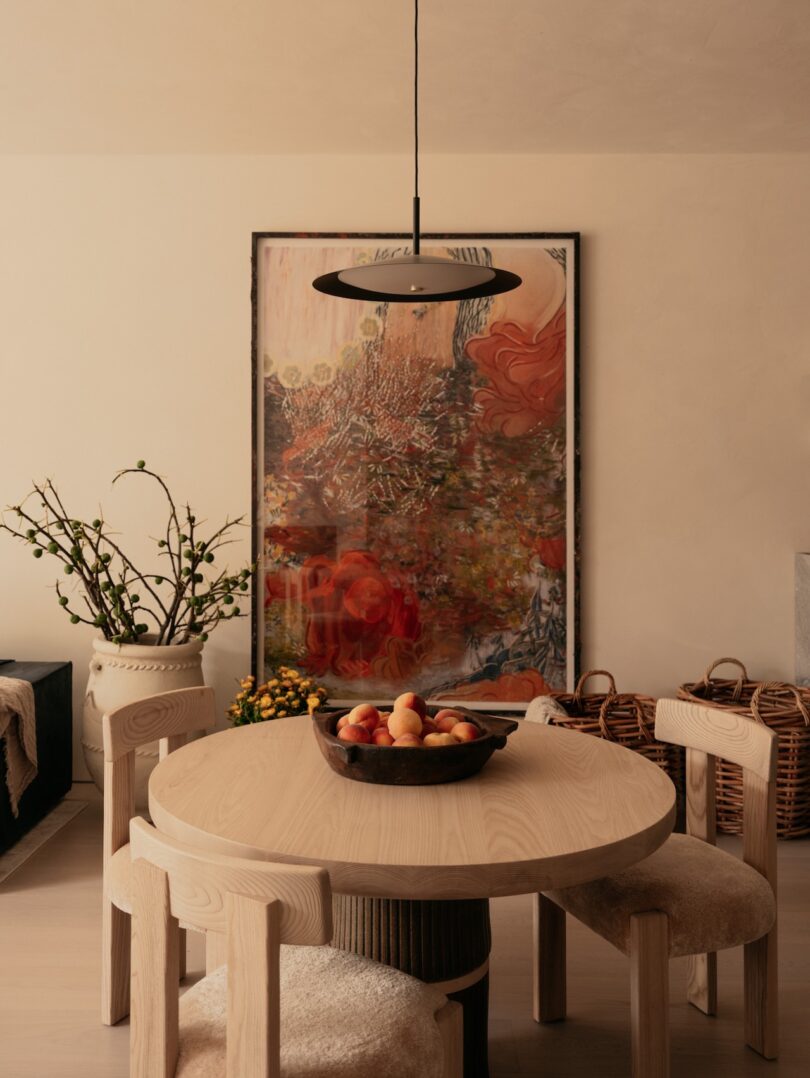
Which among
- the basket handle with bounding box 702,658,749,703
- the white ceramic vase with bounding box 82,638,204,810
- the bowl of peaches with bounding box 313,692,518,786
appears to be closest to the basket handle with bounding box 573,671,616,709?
the basket handle with bounding box 702,658,749,703

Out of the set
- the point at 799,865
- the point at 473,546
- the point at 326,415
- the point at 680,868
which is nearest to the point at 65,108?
the point at 326,415

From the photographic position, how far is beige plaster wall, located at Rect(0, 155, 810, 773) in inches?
159

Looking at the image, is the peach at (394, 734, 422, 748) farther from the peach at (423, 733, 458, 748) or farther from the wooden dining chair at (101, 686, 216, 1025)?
the wooden dining chair at (101, 686, 216, 1025)

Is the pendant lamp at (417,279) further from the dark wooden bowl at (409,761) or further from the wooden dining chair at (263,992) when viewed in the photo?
the wooden dining chair at (263,992)

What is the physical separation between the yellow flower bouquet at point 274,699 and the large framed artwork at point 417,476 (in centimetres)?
24

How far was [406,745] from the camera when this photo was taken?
74.6 inches

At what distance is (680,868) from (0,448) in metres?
3.31

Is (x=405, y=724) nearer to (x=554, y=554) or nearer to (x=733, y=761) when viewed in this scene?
(x=733, y=761)

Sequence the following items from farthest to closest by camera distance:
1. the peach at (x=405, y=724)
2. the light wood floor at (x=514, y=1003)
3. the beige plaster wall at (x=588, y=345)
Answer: the beige plaster wall at (x=588, y=345), the light wood floor at (x=514, y=1003), the peach at (x=405, y=724)

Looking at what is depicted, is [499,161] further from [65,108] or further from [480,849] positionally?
[480,849]

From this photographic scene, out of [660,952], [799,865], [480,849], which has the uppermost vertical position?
[480,849]

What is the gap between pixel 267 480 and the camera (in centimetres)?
409

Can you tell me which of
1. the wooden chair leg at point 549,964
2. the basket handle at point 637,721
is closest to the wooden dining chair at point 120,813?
the wooden chair leg at point 549,964

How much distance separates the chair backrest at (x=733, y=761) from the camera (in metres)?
2.12
